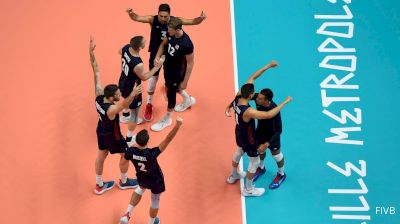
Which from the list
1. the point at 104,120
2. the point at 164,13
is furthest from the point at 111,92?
the point at 164,13

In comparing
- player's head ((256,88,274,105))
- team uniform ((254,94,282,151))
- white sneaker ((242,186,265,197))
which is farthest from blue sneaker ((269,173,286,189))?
player's head ((256,88,274,105))

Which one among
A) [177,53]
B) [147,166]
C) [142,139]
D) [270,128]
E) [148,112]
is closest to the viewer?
[142,139]

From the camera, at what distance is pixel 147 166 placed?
8.29 meters

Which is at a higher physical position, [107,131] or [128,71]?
[128,71]

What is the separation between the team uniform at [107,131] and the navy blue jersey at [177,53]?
1.66 meters

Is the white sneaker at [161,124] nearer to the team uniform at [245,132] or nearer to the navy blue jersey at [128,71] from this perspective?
the navy blue jersey at [128,71]

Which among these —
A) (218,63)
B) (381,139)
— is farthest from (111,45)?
(381,139)

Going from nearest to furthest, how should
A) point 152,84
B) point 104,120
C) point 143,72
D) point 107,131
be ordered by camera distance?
point 104,120 < point 107,131 < point 143,72 < point 152,84

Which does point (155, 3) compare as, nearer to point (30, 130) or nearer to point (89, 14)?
point (89, 14)

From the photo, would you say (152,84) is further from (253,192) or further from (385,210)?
(385,210)

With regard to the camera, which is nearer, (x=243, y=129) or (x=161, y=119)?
(x=243, y=129)

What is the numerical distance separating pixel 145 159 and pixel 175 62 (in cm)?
239

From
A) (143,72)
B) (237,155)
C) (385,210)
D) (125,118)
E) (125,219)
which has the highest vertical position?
(143,72)

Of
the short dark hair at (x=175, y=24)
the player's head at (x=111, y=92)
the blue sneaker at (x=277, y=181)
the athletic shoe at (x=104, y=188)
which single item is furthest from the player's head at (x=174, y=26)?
the blue sneaker at (x=277, y=181)
